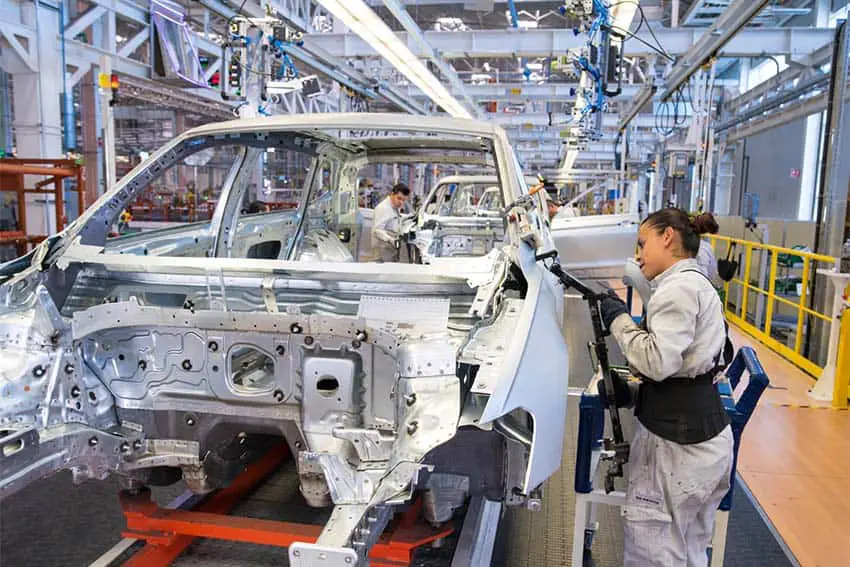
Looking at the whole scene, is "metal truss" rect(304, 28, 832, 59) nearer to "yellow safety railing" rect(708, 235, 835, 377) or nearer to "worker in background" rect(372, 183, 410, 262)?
"yellow safety railing" rect(708, 235, 835, 377)

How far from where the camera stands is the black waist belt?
6.57ft

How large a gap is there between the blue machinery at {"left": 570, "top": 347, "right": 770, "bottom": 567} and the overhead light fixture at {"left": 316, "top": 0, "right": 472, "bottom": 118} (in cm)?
432

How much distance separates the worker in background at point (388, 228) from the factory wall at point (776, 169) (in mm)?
10308

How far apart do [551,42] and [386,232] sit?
4.76 metres

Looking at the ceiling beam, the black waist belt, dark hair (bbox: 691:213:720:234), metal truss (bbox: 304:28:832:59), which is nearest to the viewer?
the black waist belt

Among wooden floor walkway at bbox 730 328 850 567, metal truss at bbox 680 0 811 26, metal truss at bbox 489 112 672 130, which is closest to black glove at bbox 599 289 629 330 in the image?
wooden floor walkway at bbox 730 328 850 567

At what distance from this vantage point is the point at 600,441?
7.59 ft

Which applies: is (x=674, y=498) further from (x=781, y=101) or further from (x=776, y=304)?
(x=781, y=101)

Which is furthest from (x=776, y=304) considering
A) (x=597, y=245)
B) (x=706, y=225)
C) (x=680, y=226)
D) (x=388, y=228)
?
(x=680, y=226)

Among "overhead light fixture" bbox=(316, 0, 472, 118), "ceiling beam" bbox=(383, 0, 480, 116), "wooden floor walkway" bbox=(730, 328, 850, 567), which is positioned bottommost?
"wooden floor walkway" bbox=(730, 328, 850, 567)

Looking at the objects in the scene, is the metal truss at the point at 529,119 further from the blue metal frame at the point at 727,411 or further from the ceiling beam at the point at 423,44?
the blue metal frame at the point at 727,411

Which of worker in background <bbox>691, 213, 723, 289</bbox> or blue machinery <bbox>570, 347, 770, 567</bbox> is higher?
worker in background <bbox>691, 213, 723, 289</bbox>

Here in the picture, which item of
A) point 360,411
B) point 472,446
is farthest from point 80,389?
point 472,446

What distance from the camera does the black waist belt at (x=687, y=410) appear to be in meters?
2.00
